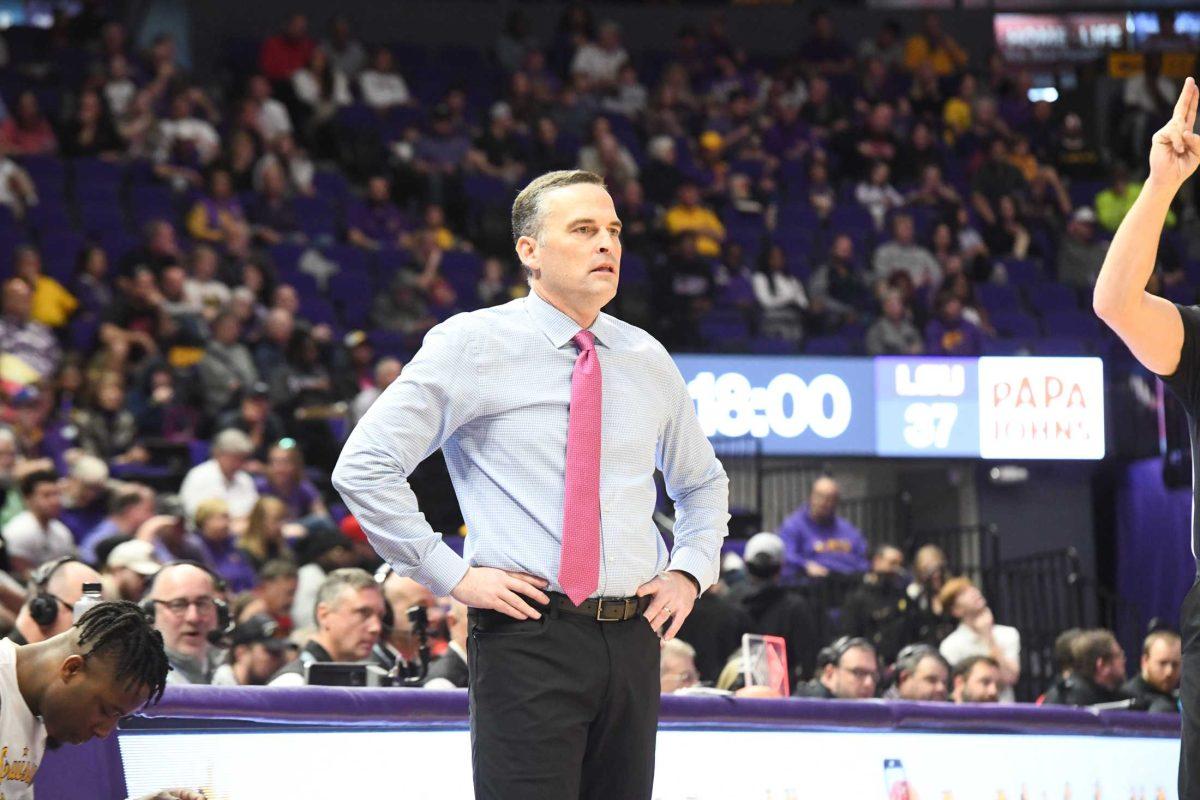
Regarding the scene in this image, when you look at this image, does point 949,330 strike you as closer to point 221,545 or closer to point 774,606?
point 774,606

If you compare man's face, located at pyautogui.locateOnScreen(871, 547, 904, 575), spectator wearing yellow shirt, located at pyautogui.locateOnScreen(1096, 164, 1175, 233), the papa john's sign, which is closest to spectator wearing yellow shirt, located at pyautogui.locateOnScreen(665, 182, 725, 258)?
the papa john's sign

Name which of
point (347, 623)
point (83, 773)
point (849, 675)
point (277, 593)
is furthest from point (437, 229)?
point (83, 773)

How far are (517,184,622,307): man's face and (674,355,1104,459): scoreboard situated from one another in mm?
8065

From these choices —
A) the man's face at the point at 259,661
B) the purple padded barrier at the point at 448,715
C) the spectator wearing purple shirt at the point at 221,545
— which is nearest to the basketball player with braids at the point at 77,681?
the purple padded barrier at the point at 448,715

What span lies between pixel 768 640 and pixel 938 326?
8065 millimetres

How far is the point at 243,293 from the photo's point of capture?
10.9 meters

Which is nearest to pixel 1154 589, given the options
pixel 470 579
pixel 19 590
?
pixel 19 590

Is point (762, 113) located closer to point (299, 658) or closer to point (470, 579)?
point (299, 658)

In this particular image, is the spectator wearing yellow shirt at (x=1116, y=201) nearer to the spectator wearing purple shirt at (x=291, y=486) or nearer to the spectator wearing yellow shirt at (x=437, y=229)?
the spectator wearing yellow shirt at (x=437, y=229)

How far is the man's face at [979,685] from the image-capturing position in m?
6.91


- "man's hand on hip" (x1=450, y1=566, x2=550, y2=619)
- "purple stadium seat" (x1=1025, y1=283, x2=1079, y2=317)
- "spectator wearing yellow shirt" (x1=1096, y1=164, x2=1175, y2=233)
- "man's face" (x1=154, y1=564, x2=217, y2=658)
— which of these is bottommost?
"man's face" (x1=154, y1=564, x2=217, y2=658)

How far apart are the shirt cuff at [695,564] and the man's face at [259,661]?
3354mm

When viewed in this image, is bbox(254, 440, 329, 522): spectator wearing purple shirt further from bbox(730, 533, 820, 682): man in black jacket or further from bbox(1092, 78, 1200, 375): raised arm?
bbox(1092, 78, 1200, 375): raised arm

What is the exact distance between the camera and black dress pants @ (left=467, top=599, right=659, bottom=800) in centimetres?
281
